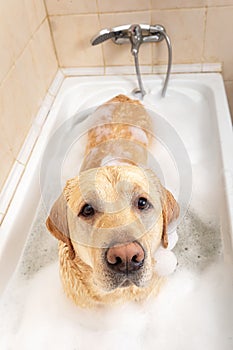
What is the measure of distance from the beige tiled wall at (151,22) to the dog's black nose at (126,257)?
3.90 feet

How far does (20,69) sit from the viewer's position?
1400mm

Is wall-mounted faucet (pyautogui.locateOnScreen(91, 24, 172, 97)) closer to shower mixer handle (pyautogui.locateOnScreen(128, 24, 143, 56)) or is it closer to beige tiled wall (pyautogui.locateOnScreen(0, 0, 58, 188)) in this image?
shower mixer handle (pyautogui.locateOnScreen(128, 24, 143, 56))

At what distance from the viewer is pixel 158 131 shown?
167 cm

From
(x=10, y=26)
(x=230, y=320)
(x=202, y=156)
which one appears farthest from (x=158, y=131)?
(x=230, y=320)

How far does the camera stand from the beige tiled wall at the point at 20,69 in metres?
1.26

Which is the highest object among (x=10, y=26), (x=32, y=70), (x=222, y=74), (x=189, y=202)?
(x=10, y=26)

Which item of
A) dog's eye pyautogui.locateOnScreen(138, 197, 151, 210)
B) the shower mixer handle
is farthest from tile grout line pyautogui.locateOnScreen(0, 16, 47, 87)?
dog's eye pyautogui.locateOnScreen(138, 197, 151, 210)

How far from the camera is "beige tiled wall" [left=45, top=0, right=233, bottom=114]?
1.59m

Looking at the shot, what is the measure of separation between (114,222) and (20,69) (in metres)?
0.83

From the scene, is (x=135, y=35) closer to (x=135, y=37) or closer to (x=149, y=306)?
(x=135, y=37)

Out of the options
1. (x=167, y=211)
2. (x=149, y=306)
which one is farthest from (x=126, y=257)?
(x=149, y=306)

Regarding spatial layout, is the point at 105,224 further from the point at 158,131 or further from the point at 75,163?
the point at 158,131

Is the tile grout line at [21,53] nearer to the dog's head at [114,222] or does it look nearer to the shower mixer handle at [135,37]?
the shower mixer handle at [135,37]

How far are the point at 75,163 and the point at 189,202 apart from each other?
49cm
